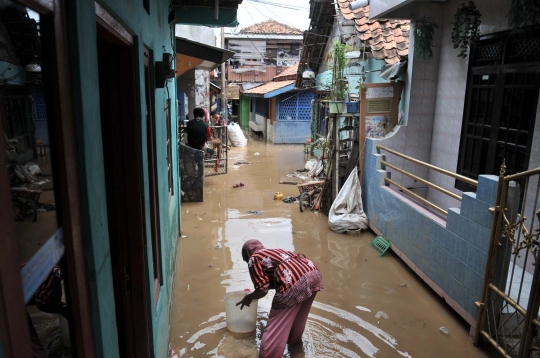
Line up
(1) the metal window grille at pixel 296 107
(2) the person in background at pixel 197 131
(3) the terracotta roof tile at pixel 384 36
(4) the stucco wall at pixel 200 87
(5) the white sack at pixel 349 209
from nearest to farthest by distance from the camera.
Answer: (5) the white sack at pixel 349 209
(3) the terracotta roof tile at pixel 384 36
(2) the person in background at pixel 197 131
(4) the stucco wall at pixel 200 87
(1) the metal window grille at pixel 296 107

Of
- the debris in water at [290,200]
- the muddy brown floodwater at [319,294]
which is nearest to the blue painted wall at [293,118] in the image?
the debris in water at [290,200]

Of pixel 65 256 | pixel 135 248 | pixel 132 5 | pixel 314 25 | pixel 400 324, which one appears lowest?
pixel 400 324

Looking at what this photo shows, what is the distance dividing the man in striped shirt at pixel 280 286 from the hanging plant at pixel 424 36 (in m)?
4.90

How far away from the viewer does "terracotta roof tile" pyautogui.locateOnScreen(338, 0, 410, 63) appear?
8.71m

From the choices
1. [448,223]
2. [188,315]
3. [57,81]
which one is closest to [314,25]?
[448,223]

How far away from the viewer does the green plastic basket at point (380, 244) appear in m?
6.67

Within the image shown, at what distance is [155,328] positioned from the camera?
9.90ft

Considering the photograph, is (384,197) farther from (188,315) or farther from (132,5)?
(132,5)

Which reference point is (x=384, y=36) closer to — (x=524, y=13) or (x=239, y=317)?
(x=524, y=13)

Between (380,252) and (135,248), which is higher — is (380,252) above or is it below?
below

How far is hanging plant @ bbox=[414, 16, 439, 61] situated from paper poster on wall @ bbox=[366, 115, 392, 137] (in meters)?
1.34

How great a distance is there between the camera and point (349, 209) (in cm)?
778

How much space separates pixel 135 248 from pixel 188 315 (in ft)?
8.05

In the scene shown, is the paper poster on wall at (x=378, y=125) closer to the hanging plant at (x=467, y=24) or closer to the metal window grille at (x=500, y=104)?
the metal window grille at (x=500, y=104)
